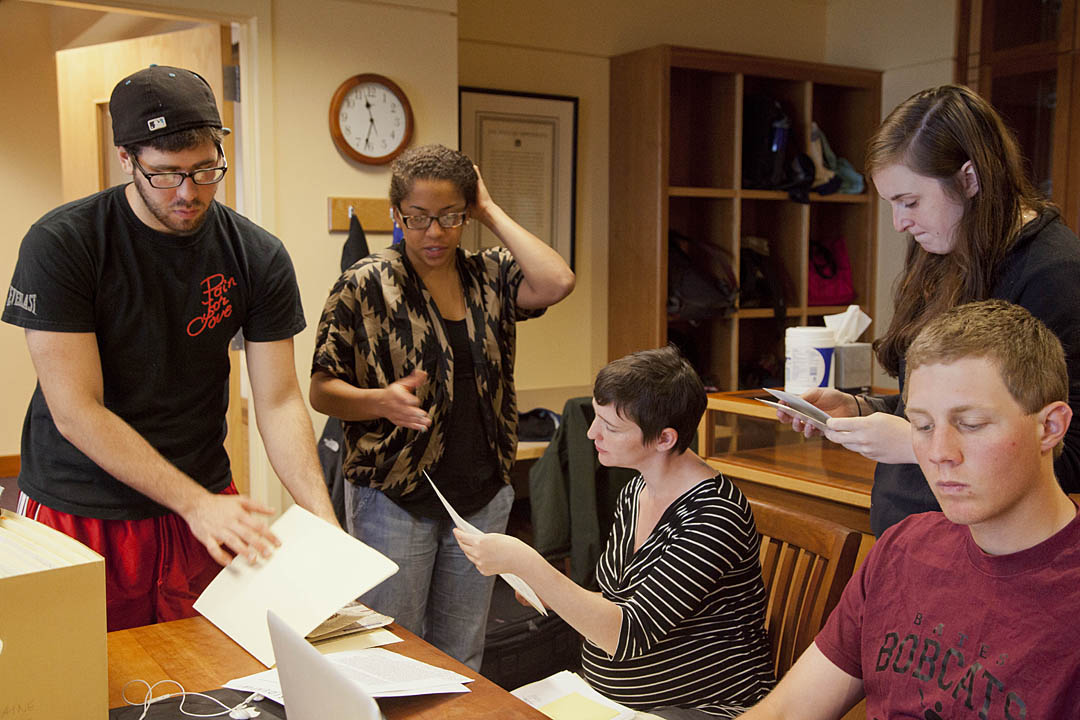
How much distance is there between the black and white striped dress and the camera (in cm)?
154

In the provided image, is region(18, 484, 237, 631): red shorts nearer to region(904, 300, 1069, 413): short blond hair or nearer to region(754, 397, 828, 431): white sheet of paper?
region(754, 397, 828, 431): white sheet of paper

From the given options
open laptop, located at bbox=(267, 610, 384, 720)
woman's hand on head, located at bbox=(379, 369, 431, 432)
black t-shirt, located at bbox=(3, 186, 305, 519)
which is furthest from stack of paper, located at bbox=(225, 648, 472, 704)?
woman's hand on head, located at bbox=(379, 369, 431, 432)

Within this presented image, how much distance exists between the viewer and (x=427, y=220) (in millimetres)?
2027

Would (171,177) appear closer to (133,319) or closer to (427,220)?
(133,319)

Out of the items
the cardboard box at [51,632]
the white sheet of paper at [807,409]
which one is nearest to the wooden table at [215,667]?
the cardboard box at [51,632]

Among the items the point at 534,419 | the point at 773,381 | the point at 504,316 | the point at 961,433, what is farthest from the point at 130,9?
the point at 773,381

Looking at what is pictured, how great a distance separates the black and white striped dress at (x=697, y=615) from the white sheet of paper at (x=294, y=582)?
0.45 m

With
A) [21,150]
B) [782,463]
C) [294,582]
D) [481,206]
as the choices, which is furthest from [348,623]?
[21,150]

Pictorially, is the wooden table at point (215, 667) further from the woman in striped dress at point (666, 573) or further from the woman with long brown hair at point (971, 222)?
the woman with long brown hair at point (971, 222)

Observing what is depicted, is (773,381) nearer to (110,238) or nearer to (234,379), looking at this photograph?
(234,379)

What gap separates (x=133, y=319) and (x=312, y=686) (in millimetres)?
843

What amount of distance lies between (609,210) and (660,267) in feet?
1.44

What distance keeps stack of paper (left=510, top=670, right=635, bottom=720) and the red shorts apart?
1.95 feet

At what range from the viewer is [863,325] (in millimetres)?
2719
